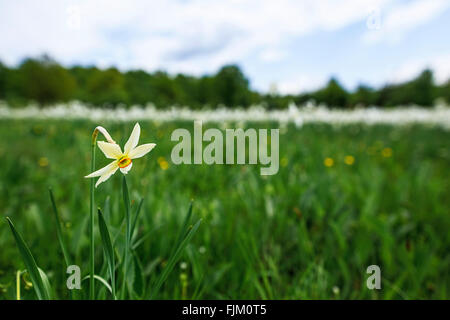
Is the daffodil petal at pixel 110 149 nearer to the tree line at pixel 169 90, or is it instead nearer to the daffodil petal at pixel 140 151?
the daffodil petal at pixel 140 151

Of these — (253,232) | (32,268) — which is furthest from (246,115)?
(32,268)

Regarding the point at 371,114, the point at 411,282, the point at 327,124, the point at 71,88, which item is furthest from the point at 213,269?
the point at 71,88

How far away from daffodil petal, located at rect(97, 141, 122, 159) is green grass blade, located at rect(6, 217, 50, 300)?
247 mm

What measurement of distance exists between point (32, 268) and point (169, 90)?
5223 millimetres

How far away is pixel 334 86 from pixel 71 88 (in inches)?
881

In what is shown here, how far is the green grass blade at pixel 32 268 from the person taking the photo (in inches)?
22.2

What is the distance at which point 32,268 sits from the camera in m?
0.59

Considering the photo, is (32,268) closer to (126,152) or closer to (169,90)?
(126,152)

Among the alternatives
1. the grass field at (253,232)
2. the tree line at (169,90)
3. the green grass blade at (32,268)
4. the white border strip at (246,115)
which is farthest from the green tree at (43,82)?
the green grass blade at (32,268)

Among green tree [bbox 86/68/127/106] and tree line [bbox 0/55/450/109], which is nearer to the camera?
tree line [bbox 0/55/450/109]

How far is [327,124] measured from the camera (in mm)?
6348

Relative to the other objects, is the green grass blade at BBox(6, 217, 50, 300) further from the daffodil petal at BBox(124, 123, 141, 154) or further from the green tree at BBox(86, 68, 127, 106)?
the green tree at BBox(86, 68, 127, 106)

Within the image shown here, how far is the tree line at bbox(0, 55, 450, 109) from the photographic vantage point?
104 inches

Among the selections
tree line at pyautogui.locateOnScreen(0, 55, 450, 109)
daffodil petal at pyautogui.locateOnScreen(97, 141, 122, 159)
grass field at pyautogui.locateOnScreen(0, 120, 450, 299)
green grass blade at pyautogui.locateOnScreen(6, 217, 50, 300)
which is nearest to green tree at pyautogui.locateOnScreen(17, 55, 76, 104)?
tree line at pyautogui.locateOnScreen(0, 55, 450, 109)
